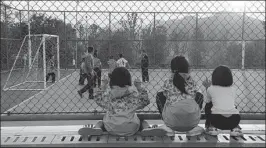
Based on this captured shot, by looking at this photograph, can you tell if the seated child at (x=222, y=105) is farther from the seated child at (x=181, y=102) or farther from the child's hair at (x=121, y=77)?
the child's hair at (x=121, y=77)

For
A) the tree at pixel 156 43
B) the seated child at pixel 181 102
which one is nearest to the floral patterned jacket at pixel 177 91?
the seated child at pixel 181 102

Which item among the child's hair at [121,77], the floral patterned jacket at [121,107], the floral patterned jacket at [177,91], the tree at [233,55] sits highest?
the tree at [233,55]

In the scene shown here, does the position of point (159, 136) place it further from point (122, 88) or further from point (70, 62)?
point (70, 62)

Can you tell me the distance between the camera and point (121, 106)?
14.1 feet

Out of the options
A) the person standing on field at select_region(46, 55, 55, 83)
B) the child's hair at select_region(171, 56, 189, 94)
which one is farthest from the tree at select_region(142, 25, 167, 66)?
the person standing on field at select_region(46, 55, 55, 83)

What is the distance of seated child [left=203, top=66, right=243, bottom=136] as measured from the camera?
4.28 meters

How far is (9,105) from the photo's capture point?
8.81m

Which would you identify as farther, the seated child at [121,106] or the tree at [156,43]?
the tree at [156,43]

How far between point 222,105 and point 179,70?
2.33 ft

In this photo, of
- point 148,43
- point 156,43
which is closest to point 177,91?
point 148,43

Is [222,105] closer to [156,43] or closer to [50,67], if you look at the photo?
[156,43]

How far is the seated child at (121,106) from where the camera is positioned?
419 centimetres

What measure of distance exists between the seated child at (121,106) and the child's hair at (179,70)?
0.45 metres

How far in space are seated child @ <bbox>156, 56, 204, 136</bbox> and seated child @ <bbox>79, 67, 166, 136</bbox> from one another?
0.26 meters
